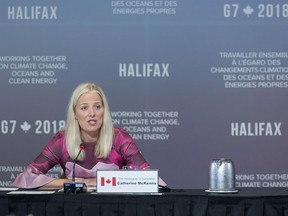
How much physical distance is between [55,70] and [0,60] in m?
0.43

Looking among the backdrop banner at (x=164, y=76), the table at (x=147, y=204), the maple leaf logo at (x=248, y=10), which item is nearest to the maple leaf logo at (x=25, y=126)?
the backdrop banner at (x=164, y=76)

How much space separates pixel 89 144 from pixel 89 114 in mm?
198

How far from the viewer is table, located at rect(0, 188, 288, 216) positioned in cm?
391

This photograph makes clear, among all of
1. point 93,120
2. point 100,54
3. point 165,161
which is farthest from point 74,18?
point 93,120

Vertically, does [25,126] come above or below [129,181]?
above

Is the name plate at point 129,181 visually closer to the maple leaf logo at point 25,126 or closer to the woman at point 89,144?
the woman at point 89,144

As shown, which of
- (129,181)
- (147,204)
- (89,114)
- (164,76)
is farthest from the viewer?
(164,76)

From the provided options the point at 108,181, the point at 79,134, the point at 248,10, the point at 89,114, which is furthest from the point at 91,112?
the point at 248,10

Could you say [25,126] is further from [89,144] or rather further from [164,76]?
[89,144]

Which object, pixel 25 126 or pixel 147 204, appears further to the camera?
pixel 25 126

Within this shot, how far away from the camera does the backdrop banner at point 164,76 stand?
20.5 ft

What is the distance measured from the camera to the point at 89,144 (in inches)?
191

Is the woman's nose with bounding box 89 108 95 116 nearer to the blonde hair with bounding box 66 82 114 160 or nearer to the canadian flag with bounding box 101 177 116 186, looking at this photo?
the blonde hair with bounding box 66 82 114 160

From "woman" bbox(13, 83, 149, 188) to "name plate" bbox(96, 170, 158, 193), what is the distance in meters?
0.67
